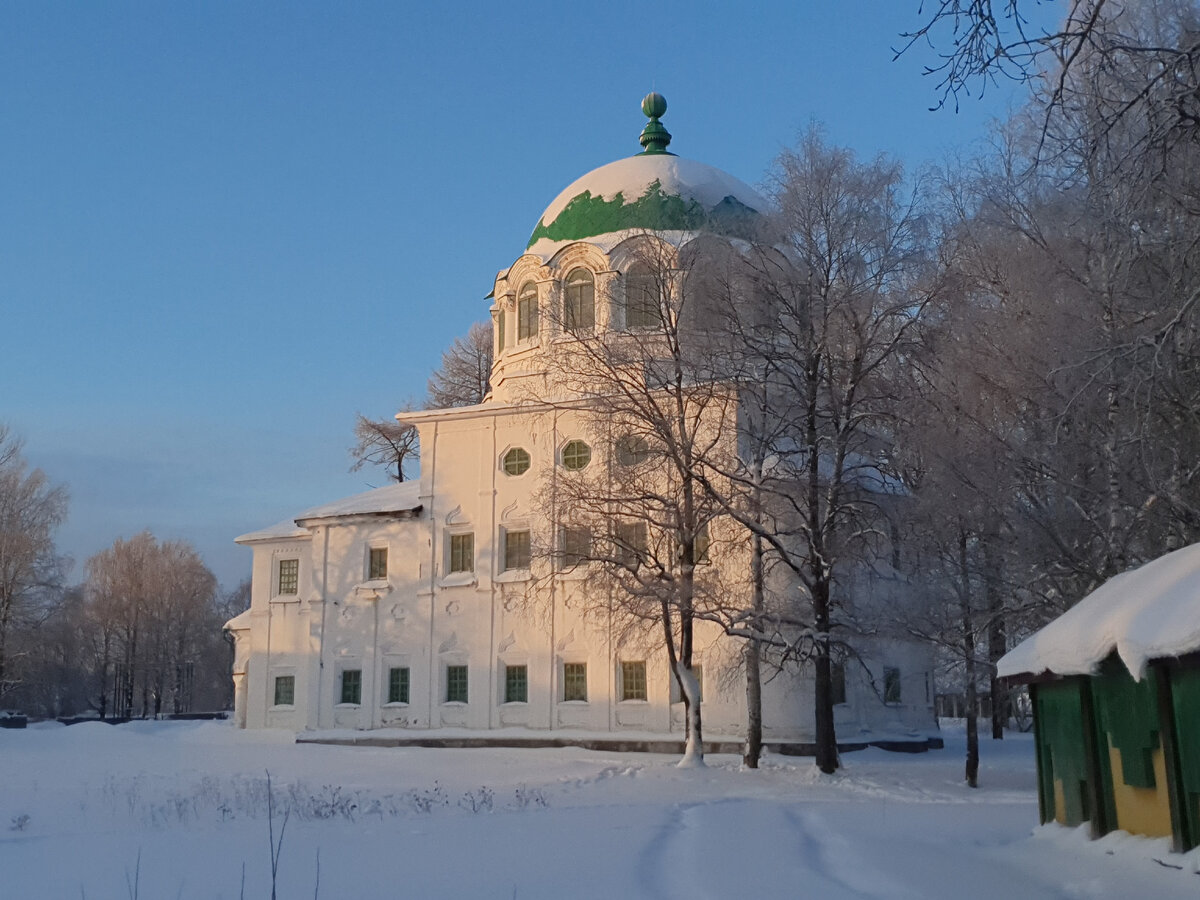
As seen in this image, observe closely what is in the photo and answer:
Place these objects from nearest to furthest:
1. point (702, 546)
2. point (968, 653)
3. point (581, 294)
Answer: point (968, 653) < point (702, 546) < point (581, 294)

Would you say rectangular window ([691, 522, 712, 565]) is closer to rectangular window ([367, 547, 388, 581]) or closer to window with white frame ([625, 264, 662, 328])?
window with white frame ([625, 264, 662, 328])

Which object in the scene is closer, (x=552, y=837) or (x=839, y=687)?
(x=552, y=837)

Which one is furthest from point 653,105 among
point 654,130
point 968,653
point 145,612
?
point 145,612

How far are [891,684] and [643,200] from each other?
14123 mm

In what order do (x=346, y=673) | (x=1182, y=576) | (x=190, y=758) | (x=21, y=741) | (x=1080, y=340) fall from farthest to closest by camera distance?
(x=346, y=673)
(x=21, y=741)
(x=190, y=758)
(x=1080, y=340)
(x=1182, y=576)

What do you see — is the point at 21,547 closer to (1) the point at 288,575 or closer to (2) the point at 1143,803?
(1) the point at 288,575

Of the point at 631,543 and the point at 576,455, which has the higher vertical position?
the point at 576,455

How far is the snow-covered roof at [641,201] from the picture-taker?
3094cm

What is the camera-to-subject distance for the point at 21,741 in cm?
3017

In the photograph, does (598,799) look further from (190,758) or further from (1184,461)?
(190,758)

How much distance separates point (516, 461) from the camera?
1222 inches

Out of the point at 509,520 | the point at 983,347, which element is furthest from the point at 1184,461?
the point at 509,520

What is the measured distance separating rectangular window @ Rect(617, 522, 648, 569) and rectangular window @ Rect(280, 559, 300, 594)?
1275cm

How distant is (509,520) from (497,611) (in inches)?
94.4
